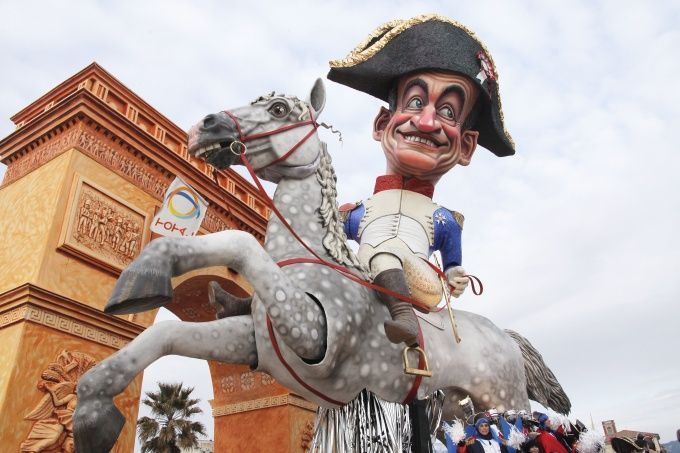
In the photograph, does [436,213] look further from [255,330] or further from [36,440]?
[36,440]

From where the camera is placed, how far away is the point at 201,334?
8.72 feet

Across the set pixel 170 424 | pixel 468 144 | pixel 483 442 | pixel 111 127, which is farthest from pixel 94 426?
pixel 170 424

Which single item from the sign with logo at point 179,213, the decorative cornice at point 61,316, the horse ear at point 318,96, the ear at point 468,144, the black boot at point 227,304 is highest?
the sign with logo at point 179,213

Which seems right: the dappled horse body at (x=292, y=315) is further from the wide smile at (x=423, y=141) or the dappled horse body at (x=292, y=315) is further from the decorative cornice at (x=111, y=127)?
the decorative cornice at (x=111, y=127)

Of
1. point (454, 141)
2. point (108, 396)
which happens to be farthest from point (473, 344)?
point (108, 396)

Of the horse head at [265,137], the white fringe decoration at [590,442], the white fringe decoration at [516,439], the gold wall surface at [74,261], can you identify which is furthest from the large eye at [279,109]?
the gold wall surface at [74,261]

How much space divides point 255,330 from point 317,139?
120cm

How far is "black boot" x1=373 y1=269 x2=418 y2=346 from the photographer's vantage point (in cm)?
270

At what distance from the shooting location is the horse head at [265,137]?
2.89m

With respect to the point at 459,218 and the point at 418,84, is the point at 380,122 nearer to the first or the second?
the point at 418,84

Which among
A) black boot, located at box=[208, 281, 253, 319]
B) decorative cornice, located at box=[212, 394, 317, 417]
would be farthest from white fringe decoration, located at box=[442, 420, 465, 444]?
decorative cornice, located at box=[212, 394, 317, 417]

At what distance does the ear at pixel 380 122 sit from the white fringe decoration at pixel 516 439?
7.64 ft

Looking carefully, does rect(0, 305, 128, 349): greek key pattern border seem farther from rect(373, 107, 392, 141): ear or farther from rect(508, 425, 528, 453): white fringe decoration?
rect(508, 425, 528, 453): white fringe decoration

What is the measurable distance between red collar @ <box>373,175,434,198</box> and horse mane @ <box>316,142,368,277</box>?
2.27 feet
